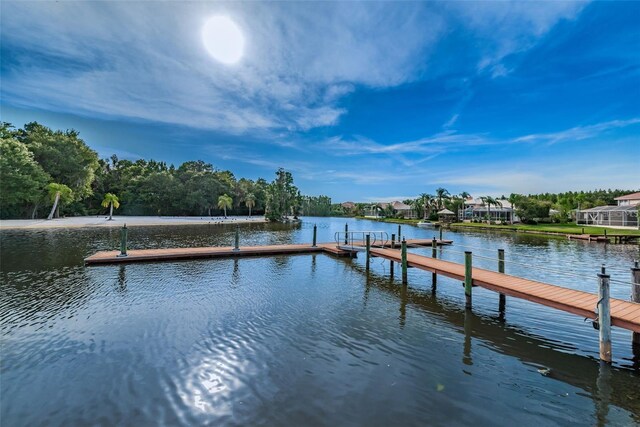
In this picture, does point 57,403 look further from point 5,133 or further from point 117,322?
point 5,133

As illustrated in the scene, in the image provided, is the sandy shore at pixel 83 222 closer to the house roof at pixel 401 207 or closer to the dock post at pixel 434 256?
the dock post at pixel 434 256

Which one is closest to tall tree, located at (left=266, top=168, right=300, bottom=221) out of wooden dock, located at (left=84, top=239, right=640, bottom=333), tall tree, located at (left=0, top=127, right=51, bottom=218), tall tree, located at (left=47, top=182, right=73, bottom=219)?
tall tree, located at (left=47, top=182, right=73, bottom=219)

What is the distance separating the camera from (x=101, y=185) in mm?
63625

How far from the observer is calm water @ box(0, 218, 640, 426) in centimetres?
443

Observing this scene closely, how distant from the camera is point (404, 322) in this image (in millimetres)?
8281

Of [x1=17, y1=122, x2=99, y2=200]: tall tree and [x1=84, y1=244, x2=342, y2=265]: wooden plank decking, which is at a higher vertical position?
[x1=17, y1=122, x2=99, y2=200]: tall tree

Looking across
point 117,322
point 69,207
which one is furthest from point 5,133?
point 117,322

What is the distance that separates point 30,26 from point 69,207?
2082 inches

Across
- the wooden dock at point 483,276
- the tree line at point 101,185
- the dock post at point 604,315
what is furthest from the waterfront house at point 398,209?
the dock post at point 604,315

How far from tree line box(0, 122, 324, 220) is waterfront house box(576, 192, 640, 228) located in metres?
57.6

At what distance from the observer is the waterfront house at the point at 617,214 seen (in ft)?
142

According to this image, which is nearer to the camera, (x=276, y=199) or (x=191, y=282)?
(x=191, y=282)

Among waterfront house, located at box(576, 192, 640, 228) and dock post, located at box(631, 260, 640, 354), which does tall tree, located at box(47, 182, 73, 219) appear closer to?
dock post, located at box(631, 260, 640, 354)

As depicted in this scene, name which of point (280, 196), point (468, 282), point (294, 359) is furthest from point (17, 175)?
point (468, 282)
